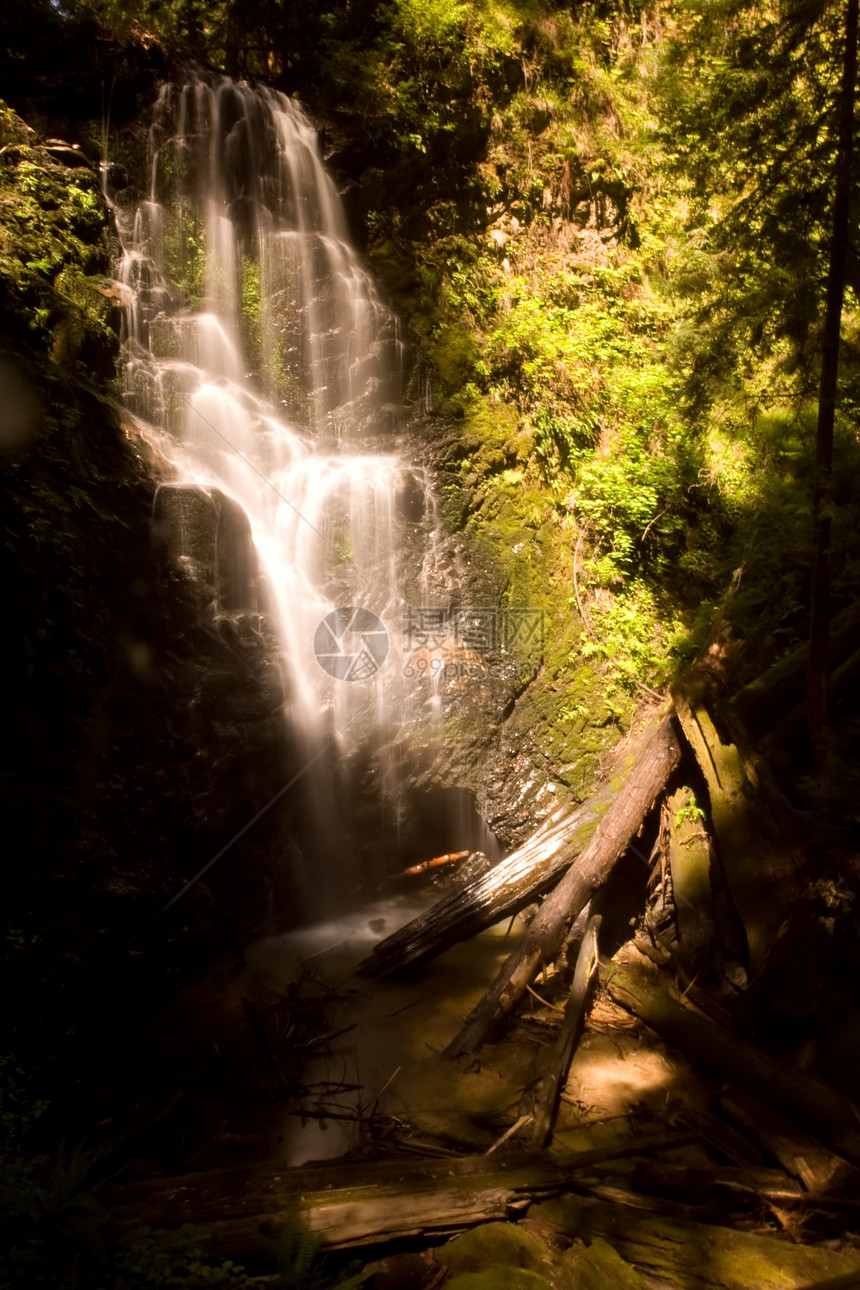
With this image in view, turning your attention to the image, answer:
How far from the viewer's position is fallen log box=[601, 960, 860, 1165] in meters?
3.90

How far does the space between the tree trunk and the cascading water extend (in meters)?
4.73

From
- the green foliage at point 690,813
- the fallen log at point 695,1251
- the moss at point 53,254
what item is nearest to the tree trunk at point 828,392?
the green foliage at point 690,813

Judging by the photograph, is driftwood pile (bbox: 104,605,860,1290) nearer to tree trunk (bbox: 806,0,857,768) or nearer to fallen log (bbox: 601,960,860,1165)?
fallen log (bbox: 601,960,860,1165)

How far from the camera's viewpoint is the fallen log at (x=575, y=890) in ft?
18.1

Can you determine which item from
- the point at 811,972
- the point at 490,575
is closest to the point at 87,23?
the point at 490,575

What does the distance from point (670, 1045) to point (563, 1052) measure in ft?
2.87

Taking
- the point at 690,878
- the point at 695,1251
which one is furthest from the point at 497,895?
the point at 695,1251

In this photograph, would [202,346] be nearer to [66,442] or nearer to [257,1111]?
[66,442]

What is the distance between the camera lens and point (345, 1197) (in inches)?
136

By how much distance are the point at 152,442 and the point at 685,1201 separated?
864 cm

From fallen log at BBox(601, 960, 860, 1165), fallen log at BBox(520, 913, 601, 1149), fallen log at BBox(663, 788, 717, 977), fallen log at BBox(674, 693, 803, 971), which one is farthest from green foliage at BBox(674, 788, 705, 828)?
fallen log at BBox(601, 960, 860, 1165)

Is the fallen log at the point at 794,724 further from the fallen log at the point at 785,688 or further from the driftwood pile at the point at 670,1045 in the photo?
the fallen log at the point at 785,688

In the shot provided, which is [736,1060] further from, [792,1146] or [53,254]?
[53,254]

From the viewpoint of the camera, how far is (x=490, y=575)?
9.22 meters
